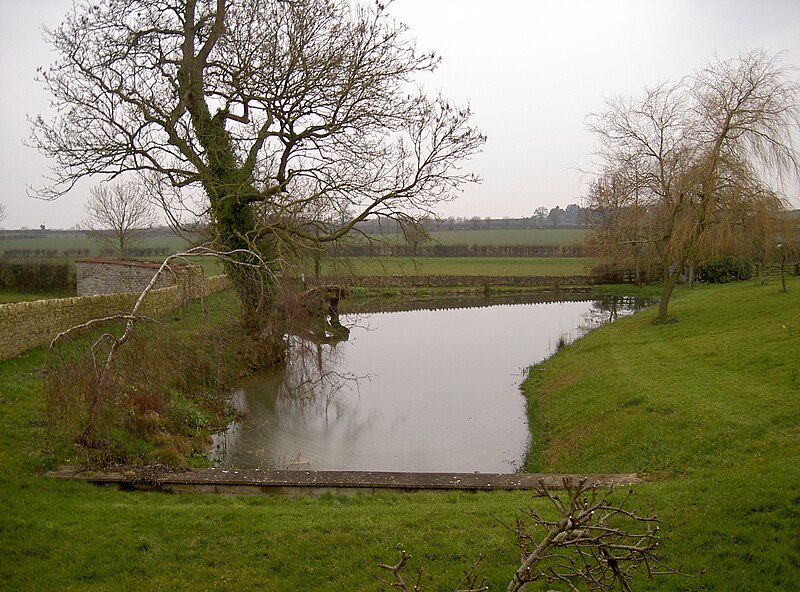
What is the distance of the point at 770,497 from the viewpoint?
5.95m

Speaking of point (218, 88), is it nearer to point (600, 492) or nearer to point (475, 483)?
point (475, 483)

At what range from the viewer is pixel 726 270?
37094 millimetres

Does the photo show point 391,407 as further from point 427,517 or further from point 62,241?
point 62,241

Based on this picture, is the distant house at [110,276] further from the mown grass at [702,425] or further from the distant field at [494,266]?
the distant field at [494,266]

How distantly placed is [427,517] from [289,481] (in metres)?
2.48

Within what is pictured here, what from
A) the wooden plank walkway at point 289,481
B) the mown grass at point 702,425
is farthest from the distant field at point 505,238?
the wooden plank walkway at point 289,481

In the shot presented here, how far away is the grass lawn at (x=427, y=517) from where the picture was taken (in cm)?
543

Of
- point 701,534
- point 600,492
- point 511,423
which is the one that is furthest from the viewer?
point 511,423

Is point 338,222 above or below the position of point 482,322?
above

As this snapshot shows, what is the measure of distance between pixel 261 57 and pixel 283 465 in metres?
10.2

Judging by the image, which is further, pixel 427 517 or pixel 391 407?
pixel 391 407

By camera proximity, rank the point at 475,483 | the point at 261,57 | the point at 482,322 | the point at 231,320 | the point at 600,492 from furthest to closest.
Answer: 1. the point at 482,322
2. the point at 261,57
3. the point at 231,320
4. the point at 475,483
5. the point at 600,492

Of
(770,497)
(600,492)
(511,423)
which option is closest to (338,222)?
(511,423)

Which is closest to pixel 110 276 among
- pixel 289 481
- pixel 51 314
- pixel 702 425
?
pixel 51 314
